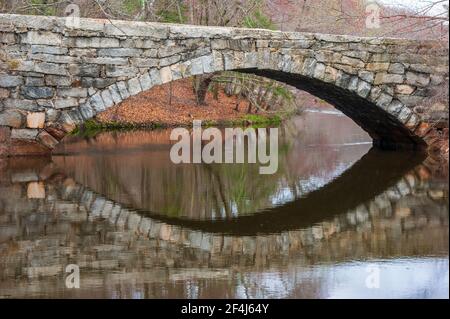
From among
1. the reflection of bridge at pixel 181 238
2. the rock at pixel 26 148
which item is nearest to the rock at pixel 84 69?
the rock at pixel 26 148

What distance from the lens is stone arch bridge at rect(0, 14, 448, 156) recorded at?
991 centimetres

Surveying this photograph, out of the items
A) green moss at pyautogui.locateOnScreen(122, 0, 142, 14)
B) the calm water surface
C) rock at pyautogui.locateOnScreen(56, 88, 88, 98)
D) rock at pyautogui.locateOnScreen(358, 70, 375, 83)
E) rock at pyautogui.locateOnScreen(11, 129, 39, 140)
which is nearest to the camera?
the calm water surface

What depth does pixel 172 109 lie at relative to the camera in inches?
796

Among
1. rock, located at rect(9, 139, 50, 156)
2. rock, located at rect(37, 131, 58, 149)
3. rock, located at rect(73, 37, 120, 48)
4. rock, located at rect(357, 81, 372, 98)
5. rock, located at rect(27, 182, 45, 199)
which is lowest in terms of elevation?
rock, located at rect(27, 182, 45, 199)

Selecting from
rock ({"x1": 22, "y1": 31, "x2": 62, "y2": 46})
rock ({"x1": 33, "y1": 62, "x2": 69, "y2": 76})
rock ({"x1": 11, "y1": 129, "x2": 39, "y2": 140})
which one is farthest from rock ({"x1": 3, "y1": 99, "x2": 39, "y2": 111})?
rock ({"x1": 22, "y1": 31, "x2": 62, "y2": 46})

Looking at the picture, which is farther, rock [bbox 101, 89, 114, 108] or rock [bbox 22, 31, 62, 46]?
rock [bbox 101, 89, 114, 108]

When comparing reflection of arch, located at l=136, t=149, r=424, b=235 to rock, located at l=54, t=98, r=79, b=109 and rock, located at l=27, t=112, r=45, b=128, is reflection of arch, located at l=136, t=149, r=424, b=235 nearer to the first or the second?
rock, located at l=54, t=98, r=79, b=109

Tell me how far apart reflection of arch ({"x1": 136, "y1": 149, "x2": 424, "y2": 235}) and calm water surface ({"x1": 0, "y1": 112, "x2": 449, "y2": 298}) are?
0.02 meters

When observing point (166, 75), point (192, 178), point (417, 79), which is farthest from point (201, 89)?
point (192, 178)

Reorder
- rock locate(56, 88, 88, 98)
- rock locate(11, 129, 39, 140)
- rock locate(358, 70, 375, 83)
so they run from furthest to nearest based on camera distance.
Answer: rock locate(358, 70, 375, 83), rock locate(11, 129, 39, 140), rock locate(56, 88, 88, 98)

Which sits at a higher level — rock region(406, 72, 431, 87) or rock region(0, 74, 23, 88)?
rock region(406, 72, 431, 87)

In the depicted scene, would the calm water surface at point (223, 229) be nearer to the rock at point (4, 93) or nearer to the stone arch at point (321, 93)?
the stone arch at point (321, 93)

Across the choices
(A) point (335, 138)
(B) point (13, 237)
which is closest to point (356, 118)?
(A) point (335, 138)

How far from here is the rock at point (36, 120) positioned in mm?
10227
